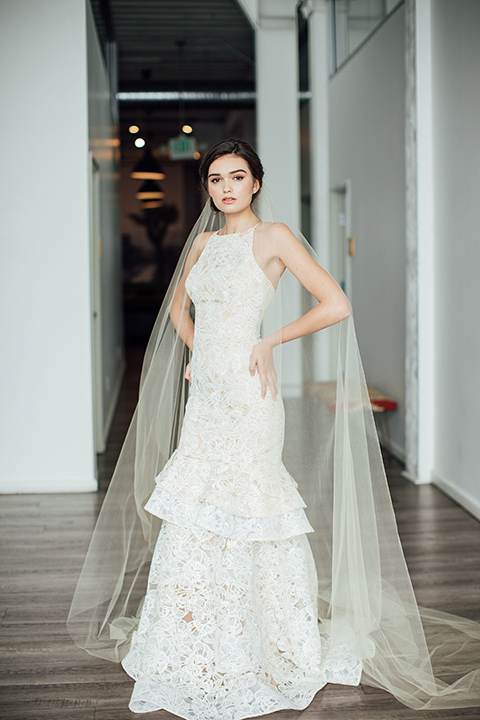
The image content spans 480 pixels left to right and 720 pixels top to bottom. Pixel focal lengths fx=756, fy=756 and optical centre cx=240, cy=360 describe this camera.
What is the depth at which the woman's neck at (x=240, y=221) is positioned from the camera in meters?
2.41

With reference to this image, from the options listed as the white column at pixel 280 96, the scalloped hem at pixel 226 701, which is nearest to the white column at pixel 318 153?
the white column at pixel 280 96

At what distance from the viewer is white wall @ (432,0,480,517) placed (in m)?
4.17

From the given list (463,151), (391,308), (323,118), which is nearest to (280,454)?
(463,151)

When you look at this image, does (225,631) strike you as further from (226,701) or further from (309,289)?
(309,289)

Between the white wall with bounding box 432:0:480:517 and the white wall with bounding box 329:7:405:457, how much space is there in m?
0.65

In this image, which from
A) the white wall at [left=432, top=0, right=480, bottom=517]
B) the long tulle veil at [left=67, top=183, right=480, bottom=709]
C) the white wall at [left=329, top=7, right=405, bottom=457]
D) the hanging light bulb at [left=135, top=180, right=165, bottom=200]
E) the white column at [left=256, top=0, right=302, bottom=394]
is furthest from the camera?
the hanging light bulb at [left=135, top=180, right=165, bottom=200]

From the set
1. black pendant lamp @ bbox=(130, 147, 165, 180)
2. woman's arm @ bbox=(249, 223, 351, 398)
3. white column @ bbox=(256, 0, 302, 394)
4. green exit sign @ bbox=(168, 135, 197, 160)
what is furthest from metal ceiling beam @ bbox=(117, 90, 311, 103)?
woman's arm @ bbox=(249, 223, 351, 398)

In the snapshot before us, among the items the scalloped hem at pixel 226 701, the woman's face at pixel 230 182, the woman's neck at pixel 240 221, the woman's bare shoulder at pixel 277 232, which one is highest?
the woman's face at pixel 230 182

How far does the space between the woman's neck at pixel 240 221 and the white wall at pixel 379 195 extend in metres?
3.18

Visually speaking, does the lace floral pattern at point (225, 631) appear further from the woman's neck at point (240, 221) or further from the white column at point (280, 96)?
the white column at point (280, 96)

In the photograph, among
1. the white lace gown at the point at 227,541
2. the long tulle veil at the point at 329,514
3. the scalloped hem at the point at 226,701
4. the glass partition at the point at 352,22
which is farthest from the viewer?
the glass partition at the point at 352,22

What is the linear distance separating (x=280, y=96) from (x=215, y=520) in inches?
161

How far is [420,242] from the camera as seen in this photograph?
4844mm

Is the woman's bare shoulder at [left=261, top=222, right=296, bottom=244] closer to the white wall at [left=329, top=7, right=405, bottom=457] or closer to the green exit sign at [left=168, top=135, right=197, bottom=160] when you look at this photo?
the white wall at [left=329, top=7, right=405, bottom=457]
